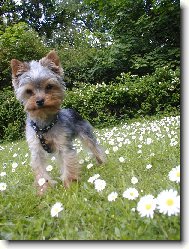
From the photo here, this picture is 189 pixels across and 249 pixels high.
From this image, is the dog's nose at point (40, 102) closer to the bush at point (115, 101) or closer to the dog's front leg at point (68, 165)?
the dog's front leg at point (68, 165)

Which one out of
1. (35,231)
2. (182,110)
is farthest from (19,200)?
(182,110)

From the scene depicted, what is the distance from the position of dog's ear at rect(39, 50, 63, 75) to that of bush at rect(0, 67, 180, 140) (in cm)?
392

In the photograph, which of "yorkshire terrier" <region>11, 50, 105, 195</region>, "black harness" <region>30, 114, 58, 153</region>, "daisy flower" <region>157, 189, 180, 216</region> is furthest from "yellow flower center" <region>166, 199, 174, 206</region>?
"black harness" <region>30, 114, 58, 153</region>

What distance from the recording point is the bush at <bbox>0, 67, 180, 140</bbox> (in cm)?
936

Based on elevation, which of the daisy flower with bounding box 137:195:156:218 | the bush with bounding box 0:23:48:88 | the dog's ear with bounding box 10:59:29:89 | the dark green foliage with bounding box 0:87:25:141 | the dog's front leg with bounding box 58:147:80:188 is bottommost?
the daisy flower with bounding box 137:195:156:218

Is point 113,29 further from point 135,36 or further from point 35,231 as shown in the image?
point 35,231

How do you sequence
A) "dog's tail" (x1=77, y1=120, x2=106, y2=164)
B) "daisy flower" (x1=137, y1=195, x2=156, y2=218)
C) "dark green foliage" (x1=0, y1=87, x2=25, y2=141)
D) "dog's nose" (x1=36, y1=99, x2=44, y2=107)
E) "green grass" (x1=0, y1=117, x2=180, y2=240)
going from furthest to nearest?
"dark green foliage" (x1=0, y1=87, x2=25, y2=141) < "dog's tail" (x1=77, y1=120, x2=106, y2=164) < "dog's nose" (x1=36, y1=99, x2=44, y2=107) < "green grass" (x1=0, y1=117, x2=180, y2=240) < "daisy flower" (x1=137, y1=195, x2=156, y2=218)

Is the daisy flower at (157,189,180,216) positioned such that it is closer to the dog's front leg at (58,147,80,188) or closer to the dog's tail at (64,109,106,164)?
the dog's front leg at (58,147,80,188)

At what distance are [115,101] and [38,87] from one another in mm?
6122

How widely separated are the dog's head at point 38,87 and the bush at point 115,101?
13.5 ft

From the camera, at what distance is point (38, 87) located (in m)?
4.73

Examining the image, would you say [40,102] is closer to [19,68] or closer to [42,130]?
[42,130]

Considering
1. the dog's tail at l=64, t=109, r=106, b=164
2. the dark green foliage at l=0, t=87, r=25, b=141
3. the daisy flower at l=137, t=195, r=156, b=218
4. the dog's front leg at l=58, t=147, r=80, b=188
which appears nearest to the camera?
the daisy flower at l=137, t=195, r=156, b=218

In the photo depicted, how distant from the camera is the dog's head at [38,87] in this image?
466 centimetres
